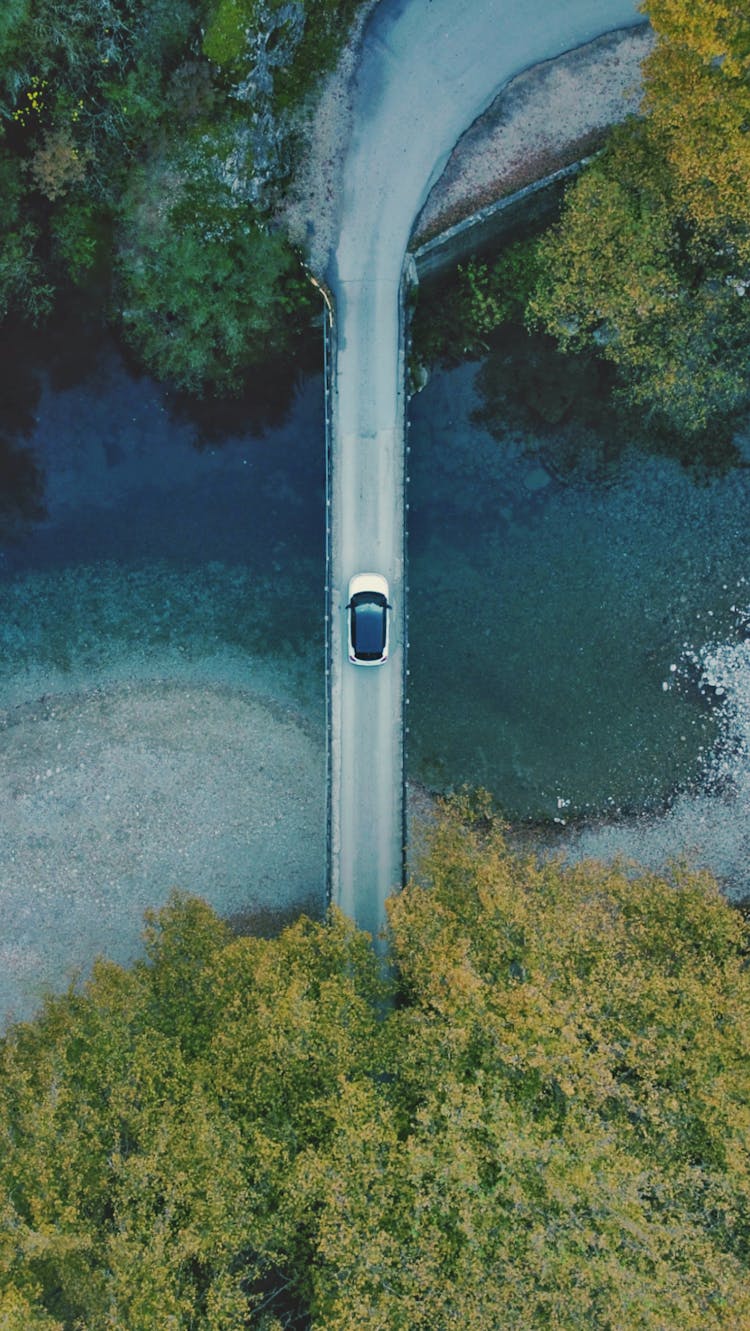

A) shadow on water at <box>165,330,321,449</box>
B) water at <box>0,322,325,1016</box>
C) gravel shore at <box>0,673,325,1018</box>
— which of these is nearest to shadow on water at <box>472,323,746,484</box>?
shadow on water at <box>165,330,321,449</box>

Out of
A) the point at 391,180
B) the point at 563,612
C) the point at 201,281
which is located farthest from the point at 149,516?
the point at 563,612

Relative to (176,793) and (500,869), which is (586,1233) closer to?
(500,869)

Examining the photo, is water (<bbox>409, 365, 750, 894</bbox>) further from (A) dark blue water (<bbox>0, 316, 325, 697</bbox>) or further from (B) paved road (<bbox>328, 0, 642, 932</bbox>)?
(A) dark blue water (<bbox>0, 316, 325, 697</bbox>)

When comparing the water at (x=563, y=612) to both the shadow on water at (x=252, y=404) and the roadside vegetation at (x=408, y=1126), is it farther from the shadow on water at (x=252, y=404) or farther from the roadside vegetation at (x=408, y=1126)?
the roadside vegetation at (x=408, y=1126)

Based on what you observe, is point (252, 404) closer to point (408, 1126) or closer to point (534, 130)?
point (534, 130)

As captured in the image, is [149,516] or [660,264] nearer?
[660,264]

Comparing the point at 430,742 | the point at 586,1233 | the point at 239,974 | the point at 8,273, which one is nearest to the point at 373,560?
the point at 430,742

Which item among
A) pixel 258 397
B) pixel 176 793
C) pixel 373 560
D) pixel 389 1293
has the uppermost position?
pixel 258 397
